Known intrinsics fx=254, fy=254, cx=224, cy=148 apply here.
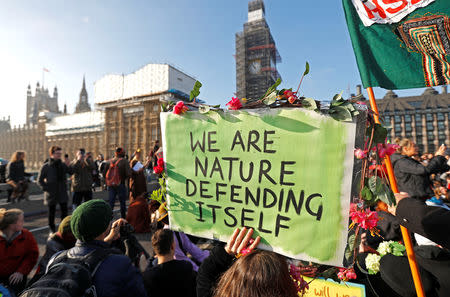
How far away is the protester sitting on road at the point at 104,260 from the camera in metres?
1.49

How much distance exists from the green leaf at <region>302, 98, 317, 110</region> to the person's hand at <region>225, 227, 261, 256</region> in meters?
0.66

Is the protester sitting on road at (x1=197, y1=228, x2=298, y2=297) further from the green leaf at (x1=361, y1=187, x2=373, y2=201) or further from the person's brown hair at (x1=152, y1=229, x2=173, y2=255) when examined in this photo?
the person's brown hair at (x1=152, y1=229, x2=173, y2=255)

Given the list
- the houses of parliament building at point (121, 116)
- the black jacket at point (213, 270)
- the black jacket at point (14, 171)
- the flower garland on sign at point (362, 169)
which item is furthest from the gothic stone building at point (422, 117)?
the black jacket at point (213, 270)

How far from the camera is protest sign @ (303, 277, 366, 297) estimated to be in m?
1.98

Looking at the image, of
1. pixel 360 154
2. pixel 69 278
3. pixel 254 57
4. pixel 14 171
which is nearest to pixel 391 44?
pixel 360 154

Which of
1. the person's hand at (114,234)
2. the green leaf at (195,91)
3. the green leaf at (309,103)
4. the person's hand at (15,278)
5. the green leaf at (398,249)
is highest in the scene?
the green leaf at (195,91)

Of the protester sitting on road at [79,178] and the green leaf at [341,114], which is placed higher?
the green leaf at [341,114]

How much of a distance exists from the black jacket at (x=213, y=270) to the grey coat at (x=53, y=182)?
485cm

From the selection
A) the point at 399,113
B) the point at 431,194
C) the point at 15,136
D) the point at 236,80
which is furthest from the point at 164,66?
the point at 15,136

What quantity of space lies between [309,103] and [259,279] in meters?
0.76

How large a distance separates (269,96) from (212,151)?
43cm

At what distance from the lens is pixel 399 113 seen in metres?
53.1

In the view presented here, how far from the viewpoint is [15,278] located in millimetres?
2562

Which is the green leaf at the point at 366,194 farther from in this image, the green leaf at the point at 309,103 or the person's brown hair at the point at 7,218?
the person's brown hair at the point at 7,218
